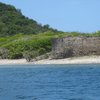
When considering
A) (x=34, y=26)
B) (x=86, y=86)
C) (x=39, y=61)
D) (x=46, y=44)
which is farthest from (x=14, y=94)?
(x=34, y=26)

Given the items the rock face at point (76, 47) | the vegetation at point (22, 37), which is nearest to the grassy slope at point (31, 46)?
the vegetation at point (22, 37)

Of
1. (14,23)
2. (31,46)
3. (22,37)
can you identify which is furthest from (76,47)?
(14,23)

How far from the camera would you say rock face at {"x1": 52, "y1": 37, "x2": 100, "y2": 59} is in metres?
68.6

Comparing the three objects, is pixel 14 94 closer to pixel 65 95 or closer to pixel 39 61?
pixel 65 95

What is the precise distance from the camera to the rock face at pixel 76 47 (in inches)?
2702

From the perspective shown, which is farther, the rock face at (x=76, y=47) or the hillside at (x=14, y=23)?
the hillside at (x=14, y=23)

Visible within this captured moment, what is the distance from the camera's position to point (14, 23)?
118 metres

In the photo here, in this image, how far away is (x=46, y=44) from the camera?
80.8 metres

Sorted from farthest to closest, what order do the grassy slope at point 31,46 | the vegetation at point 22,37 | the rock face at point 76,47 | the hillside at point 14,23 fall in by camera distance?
the hillside at point 14,23 → the vegetation at point 22,37 → the grassy slope at point 31,46 → the rock face at point 76,47

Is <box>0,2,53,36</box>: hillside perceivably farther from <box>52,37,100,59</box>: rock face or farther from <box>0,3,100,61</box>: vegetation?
<box>52,37,100,59</box>: rock face

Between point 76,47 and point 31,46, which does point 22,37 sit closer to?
point 31,46

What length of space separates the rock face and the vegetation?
5.55 meters

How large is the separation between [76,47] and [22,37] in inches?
953

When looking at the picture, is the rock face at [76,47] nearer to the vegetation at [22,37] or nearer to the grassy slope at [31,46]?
the vegetation at [22,37]
